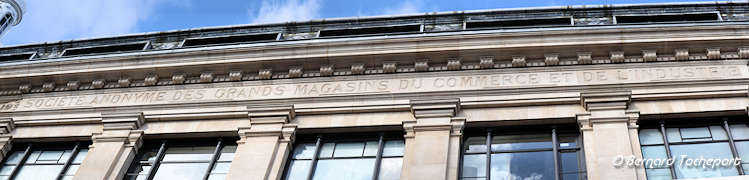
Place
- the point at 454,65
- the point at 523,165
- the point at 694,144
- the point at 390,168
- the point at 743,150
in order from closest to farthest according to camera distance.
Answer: the point at 743,150
the point at 694,144
the point at 523,165
the point at 390,168
the point at 454,65

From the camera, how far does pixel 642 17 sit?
19594 millimetres

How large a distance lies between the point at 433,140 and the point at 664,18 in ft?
25.8

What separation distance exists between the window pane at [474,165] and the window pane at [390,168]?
138cm

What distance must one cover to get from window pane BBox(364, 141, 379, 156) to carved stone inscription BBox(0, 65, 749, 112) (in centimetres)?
146

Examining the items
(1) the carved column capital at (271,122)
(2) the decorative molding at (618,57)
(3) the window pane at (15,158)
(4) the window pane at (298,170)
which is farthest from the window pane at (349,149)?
(3) the window pane at (15,158)

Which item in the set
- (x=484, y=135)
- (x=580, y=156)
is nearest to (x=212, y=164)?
(x=484, y=135)

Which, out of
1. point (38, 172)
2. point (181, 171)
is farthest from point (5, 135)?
point (181, 171)

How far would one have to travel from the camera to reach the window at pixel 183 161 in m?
17.2

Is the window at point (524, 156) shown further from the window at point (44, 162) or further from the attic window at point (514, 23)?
the window at point (44, 162)

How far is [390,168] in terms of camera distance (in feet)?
53.0

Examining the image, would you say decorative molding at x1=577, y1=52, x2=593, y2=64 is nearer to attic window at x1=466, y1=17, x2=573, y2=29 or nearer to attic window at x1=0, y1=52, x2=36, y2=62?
attic window at x1=466, y1=17, x2=573, y2=29

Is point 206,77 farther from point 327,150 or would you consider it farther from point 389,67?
point 389,67

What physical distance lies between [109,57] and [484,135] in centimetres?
1049

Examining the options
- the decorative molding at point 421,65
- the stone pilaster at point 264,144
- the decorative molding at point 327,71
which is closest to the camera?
the stone pilaster at point 264,144
